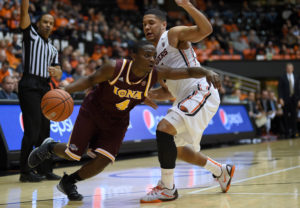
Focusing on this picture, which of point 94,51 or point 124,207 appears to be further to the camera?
point 94,51

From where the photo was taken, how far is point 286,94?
14930mm

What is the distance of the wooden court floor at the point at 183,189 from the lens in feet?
13.9

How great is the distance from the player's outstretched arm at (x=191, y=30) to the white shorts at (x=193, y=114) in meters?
0.51

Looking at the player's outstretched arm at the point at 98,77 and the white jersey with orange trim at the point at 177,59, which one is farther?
the white jersey with orange trim at the point at 177,59

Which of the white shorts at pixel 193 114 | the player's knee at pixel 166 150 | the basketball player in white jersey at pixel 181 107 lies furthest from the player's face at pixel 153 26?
the player's knee at pixel 166 150

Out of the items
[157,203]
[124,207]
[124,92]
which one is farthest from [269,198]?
[124,92]

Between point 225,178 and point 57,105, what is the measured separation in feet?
6.14

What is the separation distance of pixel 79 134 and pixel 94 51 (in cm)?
Answer: 1251

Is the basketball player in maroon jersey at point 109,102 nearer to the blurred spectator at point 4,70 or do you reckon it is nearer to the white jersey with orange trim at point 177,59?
the white jersey with orange trim at point 177,59

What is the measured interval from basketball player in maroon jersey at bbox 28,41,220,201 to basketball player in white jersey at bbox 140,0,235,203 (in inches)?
12.9

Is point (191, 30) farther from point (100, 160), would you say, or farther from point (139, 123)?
point (139, 123)

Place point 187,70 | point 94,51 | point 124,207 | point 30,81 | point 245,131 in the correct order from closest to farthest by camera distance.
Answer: point 124,207
point 187,70
point 30,81
point 245,131
point 94,51

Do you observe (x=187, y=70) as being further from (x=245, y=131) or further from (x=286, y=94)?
(x=286, y=94)

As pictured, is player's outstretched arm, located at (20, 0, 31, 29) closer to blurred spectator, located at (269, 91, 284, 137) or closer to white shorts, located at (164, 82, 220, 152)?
white shorts, located at (164, 82, 220, 152)
